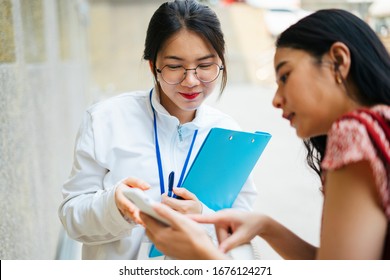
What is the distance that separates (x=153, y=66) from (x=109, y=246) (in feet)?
1.73

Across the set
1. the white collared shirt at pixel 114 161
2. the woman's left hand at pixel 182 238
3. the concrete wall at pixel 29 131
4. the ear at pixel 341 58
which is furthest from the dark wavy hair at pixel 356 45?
the concrete wall at pixel 29 131

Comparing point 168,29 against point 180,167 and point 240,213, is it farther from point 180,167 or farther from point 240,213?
point 240,213

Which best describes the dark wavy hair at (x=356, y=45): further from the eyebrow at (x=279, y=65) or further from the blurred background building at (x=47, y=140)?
the blurred background building at (x=47, y=140)

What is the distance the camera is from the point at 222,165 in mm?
1186

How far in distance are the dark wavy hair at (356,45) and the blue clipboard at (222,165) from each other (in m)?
0.33

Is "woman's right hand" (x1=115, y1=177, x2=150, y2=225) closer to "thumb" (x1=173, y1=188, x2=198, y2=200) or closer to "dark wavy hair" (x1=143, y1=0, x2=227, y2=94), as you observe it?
"thumb" (x1=173, y1=188, x2=198, y2=200)

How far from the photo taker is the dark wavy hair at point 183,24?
4.21 feet

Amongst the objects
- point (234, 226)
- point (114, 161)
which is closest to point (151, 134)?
point (114, 161)

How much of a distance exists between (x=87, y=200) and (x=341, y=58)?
71 cm

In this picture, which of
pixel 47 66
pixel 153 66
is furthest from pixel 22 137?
pixel 47 66

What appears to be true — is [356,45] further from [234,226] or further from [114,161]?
[114,161]

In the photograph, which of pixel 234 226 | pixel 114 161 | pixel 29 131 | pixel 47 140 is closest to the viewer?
pixel 234 226

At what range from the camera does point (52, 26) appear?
3275 millimetres

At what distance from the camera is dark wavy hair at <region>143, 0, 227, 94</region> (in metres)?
1.28
